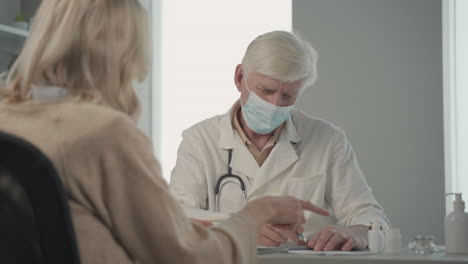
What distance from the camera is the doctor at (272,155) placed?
255cm

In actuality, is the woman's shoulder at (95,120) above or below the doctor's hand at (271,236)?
above

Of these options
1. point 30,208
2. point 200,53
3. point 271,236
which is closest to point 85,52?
point 30,208

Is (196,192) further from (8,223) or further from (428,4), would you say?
(428,4)

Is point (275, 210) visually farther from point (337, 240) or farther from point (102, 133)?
point (337, 240)

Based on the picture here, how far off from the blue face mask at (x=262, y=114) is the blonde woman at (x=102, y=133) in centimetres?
133

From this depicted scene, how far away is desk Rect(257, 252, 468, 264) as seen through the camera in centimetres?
173

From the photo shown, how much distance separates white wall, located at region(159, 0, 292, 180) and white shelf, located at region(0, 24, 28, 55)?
1.15 metres

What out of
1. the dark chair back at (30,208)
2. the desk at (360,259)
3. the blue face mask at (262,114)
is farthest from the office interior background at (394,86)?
the dark chair back at (30,208)

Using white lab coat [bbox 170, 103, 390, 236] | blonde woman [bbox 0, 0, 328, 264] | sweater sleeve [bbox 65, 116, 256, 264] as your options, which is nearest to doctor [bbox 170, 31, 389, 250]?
white lab coat [bbox 170, 103, 390, 236]

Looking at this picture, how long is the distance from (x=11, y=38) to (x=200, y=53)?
1392 millimetres

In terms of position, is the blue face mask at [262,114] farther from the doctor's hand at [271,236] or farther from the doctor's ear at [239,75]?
the doctor's hand at [271,236]

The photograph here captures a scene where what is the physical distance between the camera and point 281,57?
253 cm

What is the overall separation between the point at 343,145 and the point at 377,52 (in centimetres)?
165

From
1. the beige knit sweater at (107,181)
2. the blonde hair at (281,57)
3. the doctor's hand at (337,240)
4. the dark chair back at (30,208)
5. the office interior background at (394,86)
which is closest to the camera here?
the dark chair back at (30,208)
